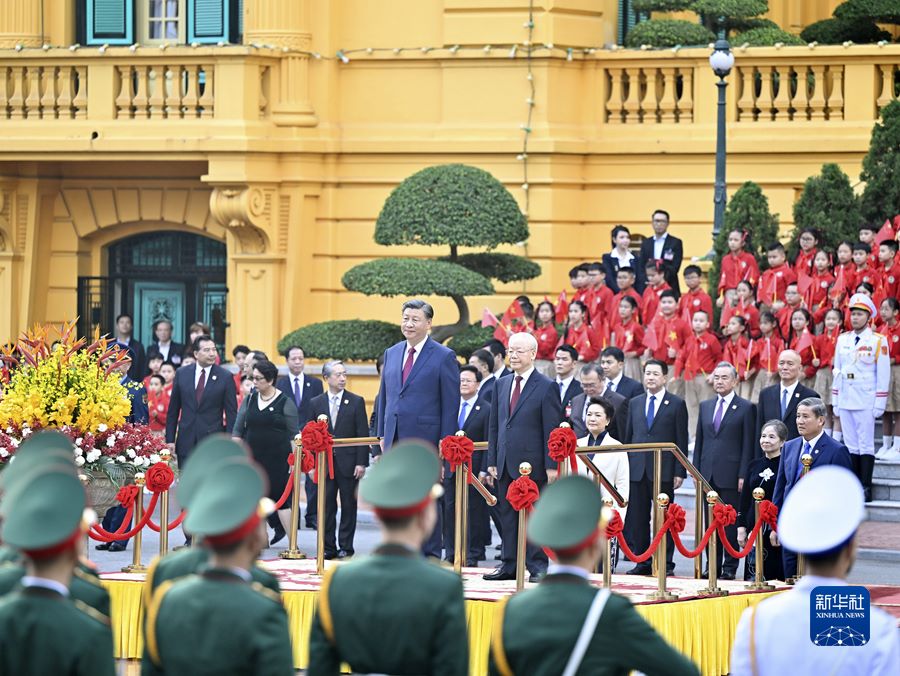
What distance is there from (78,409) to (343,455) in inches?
128

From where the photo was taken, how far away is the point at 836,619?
7.30 metres

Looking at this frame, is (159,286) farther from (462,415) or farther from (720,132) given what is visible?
(462,415)

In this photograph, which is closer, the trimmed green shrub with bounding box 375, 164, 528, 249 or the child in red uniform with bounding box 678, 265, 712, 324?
the child in red uniform with bounding box 678, 265, 712, 324

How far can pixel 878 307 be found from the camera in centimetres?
1892

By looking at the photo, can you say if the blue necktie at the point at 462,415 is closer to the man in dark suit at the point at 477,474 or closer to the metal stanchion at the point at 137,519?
the man in dark suit at the point at 477,474

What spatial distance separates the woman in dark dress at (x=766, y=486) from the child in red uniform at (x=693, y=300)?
5482mm

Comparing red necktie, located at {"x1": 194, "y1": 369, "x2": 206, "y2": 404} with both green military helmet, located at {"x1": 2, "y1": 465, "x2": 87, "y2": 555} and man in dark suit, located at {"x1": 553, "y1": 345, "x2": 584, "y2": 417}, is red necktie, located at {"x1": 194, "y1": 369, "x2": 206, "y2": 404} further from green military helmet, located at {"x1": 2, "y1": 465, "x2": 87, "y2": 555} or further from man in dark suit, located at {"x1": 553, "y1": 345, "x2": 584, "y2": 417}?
green military helmet, located at {"x1": 2, "y1": 465, "x2": 87, "y2": 555}

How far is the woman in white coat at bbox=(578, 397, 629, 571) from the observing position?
14461 mm

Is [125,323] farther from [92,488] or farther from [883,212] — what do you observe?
[92,488]

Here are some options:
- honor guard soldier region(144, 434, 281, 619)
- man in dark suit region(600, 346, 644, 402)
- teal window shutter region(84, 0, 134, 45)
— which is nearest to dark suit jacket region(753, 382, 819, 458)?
man in dark suit region(600, 346, 644, 402)

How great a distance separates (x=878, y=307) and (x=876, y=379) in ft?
3.76

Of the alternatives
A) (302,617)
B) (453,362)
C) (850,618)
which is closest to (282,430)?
(453,362)

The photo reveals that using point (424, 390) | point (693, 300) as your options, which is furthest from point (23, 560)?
point (693, 300)

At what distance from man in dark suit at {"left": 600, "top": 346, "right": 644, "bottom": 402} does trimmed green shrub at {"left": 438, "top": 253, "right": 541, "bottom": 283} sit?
651cm
